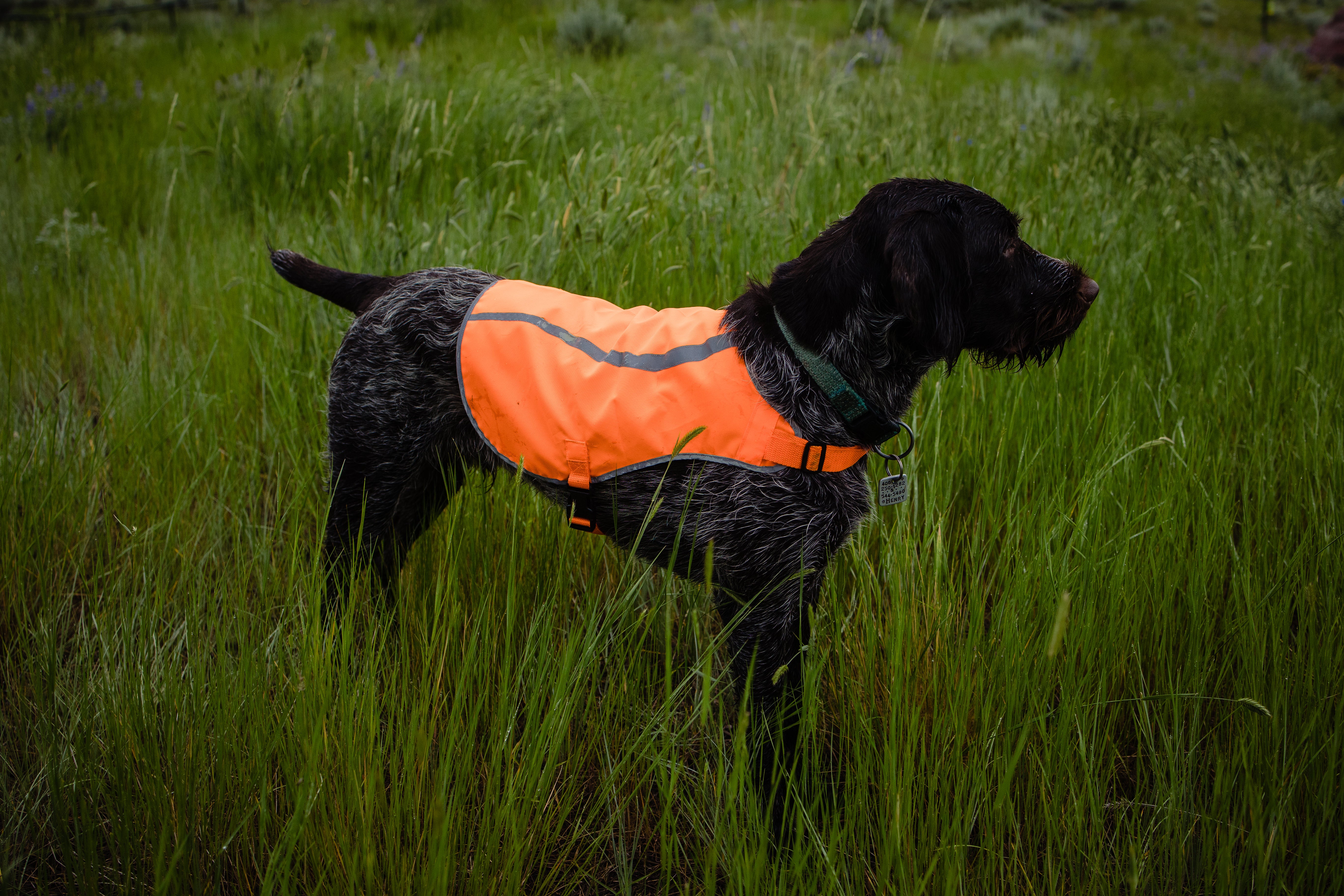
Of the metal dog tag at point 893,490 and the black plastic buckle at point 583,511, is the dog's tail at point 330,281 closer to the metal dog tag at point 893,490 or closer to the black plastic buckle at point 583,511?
the black plastic buckle at point 583,511

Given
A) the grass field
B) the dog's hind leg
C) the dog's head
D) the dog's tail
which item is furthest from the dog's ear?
the dog's tail

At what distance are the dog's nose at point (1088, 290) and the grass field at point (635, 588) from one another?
1.47 ft

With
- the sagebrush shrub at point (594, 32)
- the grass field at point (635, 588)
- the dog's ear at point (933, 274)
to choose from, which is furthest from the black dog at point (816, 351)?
the sagebrush shrub at point (594, 32)

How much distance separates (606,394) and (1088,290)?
139 cm

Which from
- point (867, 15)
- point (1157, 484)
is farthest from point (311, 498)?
point (867, 15)

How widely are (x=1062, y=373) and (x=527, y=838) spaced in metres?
2.74

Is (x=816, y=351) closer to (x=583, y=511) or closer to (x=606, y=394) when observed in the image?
(x=606, y=394)

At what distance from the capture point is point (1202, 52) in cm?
1403

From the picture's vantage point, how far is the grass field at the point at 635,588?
5.14 feet

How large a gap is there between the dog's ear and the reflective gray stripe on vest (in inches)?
18.8

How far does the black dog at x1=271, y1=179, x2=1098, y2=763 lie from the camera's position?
1.87m

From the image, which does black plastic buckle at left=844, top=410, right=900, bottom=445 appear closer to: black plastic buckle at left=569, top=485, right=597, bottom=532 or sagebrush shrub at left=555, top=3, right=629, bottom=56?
black plastic buckle at left=569, top=485, right=597, bottom=532

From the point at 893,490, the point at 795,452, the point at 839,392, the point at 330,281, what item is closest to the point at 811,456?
the point at 795,452

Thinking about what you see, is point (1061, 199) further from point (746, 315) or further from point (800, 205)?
point (746, 315)
